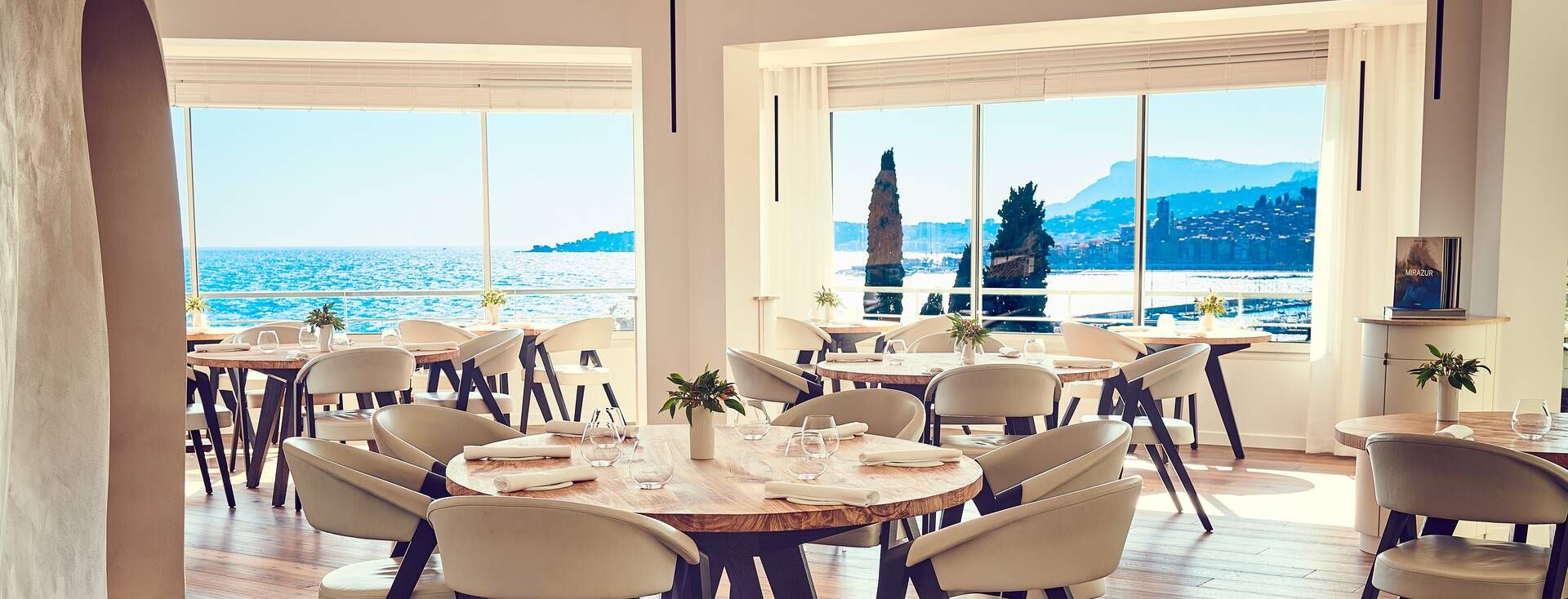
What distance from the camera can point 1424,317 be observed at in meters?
4.71

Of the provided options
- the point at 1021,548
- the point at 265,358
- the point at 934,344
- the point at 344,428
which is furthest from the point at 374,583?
the point at 934,344

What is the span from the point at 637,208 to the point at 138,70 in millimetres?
3883

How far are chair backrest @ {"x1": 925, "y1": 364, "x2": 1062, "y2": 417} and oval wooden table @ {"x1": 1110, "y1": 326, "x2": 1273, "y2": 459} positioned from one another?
230 centimetres

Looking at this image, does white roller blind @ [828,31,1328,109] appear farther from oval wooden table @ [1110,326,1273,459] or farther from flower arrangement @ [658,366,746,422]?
flower arrangement @ [658,366,746,422]

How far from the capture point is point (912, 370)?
478 cm

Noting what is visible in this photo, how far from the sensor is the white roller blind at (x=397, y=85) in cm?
738

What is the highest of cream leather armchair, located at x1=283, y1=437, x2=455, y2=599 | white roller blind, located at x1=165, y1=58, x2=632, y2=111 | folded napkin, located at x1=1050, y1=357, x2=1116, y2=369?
white roller blind, located at x1=165, y1=58, x2=632, y2=111

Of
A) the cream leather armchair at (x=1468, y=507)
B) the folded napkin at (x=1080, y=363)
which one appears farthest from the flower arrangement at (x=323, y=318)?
the cream leather armchair at (x=1468, y=507)

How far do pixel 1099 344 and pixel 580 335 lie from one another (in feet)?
10.3

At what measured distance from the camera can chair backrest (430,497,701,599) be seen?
2.06m

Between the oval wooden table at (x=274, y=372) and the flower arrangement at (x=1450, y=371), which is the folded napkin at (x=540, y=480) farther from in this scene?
the oval wooden table at (x=274, y=372)

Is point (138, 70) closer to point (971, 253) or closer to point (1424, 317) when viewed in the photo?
point (1424, 317)

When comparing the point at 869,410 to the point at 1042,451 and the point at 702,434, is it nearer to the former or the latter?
the point at 1042,451

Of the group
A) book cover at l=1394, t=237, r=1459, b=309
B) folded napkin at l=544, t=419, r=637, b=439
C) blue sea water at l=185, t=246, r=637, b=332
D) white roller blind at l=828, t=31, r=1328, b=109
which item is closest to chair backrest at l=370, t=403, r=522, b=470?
folded napkin at l=544, t=419, r=637, b=439
